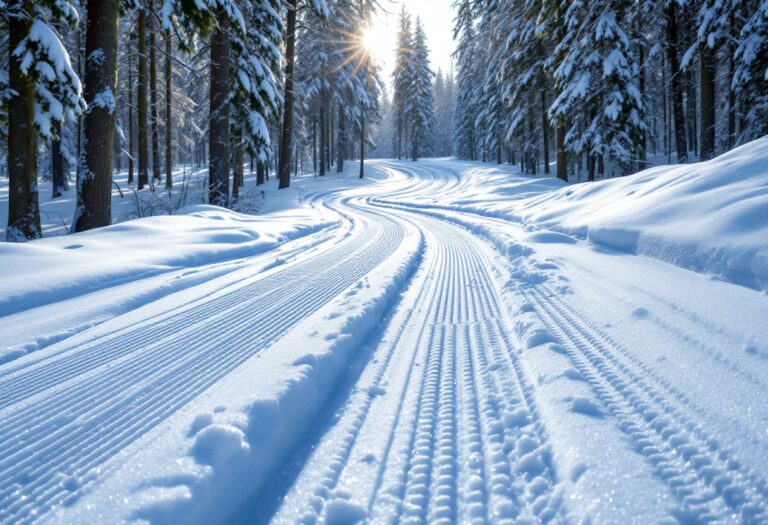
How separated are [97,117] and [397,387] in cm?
696

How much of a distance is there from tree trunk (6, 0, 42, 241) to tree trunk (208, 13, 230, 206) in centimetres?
389

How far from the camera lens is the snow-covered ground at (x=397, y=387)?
1417 millimetres

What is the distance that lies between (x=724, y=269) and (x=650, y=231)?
4.49 feet

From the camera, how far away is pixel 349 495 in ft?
4.80

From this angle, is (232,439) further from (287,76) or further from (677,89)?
(677,89)

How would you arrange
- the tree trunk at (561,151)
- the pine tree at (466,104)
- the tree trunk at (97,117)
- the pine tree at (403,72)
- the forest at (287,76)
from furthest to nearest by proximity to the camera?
the pine tree at (403,72)
the pine tree at (466,104)
the tree trunk at (561,151)
the forest at (287,76)
the tree trunk at (97,117)

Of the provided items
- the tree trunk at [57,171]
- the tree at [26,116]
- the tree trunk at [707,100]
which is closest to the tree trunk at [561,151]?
the tree trunk at [707,100]

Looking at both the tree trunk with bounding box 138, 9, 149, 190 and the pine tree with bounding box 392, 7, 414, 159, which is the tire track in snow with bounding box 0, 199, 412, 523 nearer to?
the tree trunk with bounding box 138, 9, 149, 190

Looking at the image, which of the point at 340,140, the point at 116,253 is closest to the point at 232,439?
the point at 116,253

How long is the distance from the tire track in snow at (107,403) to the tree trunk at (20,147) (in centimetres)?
699

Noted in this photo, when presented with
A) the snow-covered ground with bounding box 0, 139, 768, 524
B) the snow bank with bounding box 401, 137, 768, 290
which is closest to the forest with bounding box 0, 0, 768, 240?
the snow-covered ground with bounding box 0, 139, 768, 524

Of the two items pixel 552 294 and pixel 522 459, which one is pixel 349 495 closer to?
pixel 522 459

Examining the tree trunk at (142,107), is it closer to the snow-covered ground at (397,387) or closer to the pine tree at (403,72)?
the snow-covered ground at (397,387)

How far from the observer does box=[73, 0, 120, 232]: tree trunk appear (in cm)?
632
